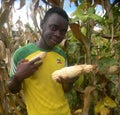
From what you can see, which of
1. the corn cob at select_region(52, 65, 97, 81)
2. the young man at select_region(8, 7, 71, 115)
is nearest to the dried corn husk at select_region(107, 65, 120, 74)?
the corn cob at select_region(52, 65, 97, 81)

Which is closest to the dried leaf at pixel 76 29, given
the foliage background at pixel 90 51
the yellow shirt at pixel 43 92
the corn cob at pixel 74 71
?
the foliage background at pixel 90 51

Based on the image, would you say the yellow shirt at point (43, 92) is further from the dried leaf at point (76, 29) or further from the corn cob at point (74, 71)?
the dried leaf at point (76, 29)

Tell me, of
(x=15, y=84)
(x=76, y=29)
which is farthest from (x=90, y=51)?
(x=15, y=84)

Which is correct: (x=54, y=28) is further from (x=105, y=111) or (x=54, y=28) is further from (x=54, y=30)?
(x=105, y=111)

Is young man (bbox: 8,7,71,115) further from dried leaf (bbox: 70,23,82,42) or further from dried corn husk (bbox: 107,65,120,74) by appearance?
dried corn husk (bbox: 107,65,120,74)

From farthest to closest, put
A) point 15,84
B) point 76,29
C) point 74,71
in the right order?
point 76,29 < point 15,84 < point 74,71

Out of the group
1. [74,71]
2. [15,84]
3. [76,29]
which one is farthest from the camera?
[76,29]

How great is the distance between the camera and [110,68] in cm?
110

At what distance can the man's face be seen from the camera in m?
1.18

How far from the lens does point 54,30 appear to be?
3.92ft

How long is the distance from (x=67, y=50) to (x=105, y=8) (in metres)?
0.36

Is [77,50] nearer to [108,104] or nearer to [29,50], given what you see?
[108,104]

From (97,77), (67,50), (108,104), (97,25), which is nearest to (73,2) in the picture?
(97,25)

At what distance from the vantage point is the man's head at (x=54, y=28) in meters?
1.18
